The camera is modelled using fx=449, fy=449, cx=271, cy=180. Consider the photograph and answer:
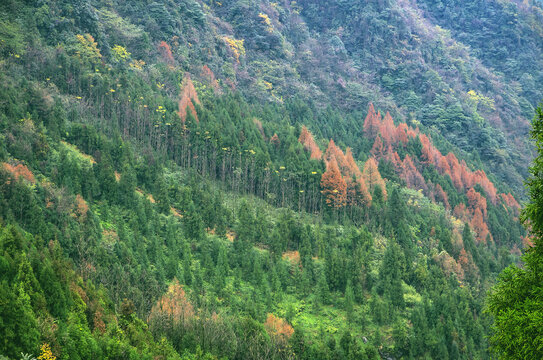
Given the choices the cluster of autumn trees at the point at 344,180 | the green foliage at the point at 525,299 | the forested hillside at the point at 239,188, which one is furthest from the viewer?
the cluster of autumn trees at the point at 344,180

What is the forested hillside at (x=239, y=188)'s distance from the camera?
139ft

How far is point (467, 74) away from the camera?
15200cm

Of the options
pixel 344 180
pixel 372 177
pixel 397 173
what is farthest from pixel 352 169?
pixel 397 173

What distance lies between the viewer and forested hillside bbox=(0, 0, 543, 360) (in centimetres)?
4238

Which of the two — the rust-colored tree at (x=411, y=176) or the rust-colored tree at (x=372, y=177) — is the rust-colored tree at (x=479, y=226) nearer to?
the rust-colored tree at (x=411, y=176)

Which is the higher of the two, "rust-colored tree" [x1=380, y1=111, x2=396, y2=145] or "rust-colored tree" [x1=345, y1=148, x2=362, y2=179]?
"rust-colored tree" [x1=380, y1=111, x2=396, y2=145]

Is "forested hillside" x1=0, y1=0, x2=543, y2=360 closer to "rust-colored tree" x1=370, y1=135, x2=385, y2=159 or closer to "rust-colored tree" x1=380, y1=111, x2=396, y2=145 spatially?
"rust-colored tree" x1=380, y1=111, x2=396, y2=145

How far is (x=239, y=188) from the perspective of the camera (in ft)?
256

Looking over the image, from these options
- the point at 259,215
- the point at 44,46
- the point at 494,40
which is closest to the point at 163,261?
the point at 259,215

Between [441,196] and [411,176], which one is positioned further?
[411,176]

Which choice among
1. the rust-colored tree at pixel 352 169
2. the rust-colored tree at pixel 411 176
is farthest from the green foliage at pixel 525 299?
the rust-colored tree at pixel 411 176

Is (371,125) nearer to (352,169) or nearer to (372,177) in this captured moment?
(372,177)

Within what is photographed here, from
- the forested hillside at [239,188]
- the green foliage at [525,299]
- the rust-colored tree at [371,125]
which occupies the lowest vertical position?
the forested hillside at [239,188]

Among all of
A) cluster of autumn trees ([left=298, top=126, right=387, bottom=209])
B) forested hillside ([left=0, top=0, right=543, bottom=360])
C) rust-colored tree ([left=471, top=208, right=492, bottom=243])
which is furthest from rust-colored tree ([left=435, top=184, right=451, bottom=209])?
cluster of autumn trees ([left=298, top=126, right=387, bottom=209])
